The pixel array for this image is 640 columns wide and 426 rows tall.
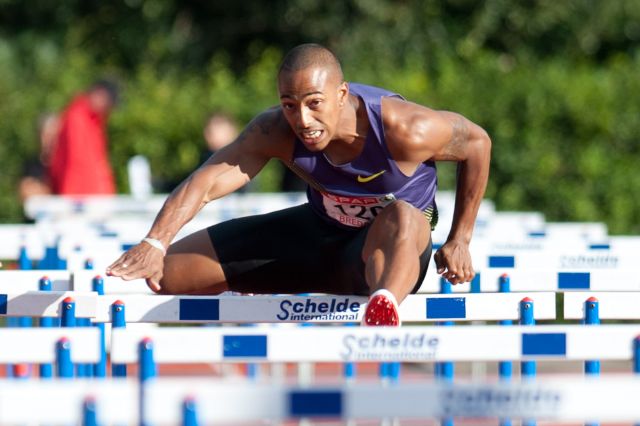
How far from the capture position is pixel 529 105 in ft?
45.8

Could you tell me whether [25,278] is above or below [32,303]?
above

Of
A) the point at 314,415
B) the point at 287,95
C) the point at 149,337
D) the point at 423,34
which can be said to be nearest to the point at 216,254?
the point at 287,95

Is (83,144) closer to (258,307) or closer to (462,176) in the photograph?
(462,176)

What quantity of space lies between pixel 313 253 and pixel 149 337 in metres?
2.06

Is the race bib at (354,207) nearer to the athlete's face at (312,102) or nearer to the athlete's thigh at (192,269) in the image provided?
the athlete's face at (312,102)

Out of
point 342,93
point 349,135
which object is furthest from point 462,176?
point 342,93

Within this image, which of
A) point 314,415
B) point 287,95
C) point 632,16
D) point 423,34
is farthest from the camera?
point 632,16

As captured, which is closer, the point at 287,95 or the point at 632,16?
the point at 287,95

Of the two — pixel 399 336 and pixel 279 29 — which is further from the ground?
pixel 279 29

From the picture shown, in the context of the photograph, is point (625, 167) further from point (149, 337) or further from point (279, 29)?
point (149, 337)

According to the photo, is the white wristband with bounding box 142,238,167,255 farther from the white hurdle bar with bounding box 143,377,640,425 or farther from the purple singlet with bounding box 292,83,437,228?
the white hurdle bar with bounding box 143,377,640,425

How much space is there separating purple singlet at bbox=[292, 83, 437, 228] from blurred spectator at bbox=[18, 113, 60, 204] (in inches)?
281

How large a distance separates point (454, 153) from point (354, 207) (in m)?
0.47

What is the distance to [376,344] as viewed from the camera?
13.6 ft
